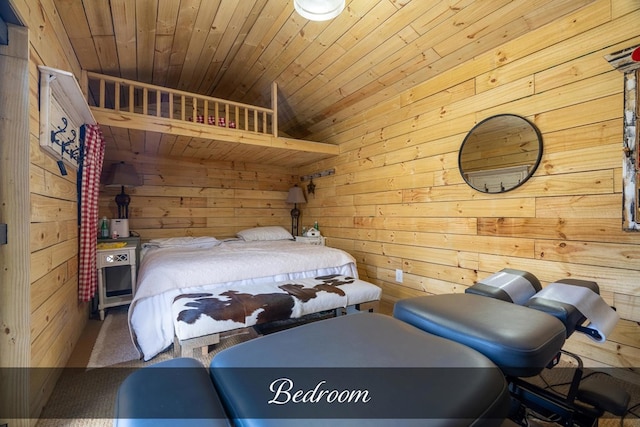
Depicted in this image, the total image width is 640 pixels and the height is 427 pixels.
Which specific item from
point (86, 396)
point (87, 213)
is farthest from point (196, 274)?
point (87, 213)

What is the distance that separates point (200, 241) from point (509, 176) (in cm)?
305

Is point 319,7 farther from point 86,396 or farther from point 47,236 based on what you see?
point 86,396

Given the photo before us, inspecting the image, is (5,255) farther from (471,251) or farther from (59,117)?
(471,251)

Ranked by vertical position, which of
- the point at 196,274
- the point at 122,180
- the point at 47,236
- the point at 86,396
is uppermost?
the point at 122,180

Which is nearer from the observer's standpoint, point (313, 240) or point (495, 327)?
point (495, 327)

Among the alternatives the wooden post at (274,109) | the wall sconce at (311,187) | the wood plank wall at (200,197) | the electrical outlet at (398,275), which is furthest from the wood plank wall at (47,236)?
the wall sconce at (311,187)

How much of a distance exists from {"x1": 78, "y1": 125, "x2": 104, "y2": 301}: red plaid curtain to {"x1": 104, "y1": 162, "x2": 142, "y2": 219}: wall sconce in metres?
0.82

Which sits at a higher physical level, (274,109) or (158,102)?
(274,109)

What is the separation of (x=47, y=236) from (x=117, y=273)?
178 cm

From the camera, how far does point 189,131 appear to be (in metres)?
2.75

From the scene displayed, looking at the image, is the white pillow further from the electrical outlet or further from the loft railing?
the electrical outlet

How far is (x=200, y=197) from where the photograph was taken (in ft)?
12.7

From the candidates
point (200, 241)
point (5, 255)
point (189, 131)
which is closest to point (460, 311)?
point (5, 255)

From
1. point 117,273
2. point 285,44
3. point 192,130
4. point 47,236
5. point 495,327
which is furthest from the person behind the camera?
point 117,273
